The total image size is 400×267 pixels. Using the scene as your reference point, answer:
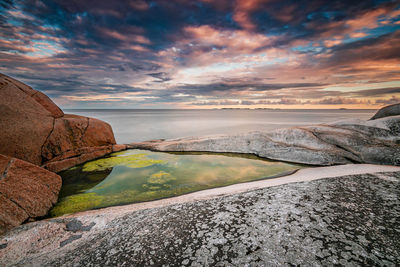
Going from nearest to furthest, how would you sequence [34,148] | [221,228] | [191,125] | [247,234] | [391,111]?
[247,234] < [221,228] < [34,148] < [391,111] < [191,125]

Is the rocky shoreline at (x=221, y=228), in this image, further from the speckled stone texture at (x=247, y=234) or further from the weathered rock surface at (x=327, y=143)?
the weathered rock surface at (x=327, y=143)

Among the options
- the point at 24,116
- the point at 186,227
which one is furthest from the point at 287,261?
the point at 24,116

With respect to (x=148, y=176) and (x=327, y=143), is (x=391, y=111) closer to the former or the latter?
(x=327, y=143)

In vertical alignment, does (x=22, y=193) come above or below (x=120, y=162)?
above

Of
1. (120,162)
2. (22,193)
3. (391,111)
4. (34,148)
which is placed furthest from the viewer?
(391,111)

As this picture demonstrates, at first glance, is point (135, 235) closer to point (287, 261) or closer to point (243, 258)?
point (243, 258)

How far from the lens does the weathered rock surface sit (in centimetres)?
591

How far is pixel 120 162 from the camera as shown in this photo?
7.63m

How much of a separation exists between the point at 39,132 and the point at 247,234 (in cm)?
741

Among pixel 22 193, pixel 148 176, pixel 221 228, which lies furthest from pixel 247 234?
pixel 148 176

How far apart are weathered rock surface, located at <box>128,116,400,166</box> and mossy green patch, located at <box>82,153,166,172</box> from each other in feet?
9.26

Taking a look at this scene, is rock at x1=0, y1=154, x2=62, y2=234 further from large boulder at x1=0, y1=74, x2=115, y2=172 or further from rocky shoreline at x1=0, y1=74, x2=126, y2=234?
large boulder at x1=0, y1=74, x2=115, y2=172

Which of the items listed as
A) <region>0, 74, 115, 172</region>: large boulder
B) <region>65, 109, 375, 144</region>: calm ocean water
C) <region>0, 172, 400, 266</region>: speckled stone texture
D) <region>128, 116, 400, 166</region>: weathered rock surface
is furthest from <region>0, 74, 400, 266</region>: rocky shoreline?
<region>65, 109, 375, 144</region>: calm ocean water

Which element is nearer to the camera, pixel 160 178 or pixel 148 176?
pixel 160 178
